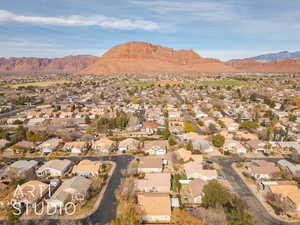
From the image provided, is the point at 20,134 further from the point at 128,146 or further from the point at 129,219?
the point at 129,219

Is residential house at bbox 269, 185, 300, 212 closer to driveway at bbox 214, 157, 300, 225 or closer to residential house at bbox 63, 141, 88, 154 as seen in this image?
driveway at bbox 214, 157, 300, 225

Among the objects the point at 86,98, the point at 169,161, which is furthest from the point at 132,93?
the point at 169,161

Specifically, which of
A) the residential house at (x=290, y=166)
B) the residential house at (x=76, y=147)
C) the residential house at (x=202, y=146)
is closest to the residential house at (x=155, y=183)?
the residential house at (x=202, y=146)

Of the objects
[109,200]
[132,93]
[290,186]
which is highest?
[132,93]

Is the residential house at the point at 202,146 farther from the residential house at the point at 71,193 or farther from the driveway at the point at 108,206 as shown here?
the residential house at the point at 71,193

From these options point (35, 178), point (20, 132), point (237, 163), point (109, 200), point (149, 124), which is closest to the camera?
point (109, 200)

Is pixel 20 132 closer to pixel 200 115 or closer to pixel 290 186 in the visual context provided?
pixel 200 115

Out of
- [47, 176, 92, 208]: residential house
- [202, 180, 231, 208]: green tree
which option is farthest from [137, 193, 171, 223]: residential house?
[47, 176, 92, 208]: residential house
